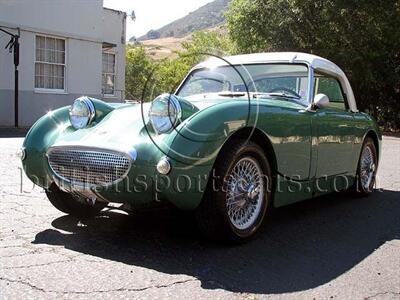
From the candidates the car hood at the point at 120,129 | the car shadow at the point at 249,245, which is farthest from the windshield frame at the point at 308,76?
the car shadow at the point at 249,245

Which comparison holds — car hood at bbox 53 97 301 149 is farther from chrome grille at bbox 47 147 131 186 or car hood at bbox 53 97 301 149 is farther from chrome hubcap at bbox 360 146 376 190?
chrome hubcap at bbox 360 146 376 190

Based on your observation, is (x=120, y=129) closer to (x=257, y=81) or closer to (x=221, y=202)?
(x=221, y=202)

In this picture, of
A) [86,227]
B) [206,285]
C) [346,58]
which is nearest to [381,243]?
[206,285]

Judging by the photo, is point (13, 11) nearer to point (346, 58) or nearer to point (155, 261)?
point (346, 58)

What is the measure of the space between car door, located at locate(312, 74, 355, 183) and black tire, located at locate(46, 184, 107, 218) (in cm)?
211

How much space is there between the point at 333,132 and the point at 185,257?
230 cm

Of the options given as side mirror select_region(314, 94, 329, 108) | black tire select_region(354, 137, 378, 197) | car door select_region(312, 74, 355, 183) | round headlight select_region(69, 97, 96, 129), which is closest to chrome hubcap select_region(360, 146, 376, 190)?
black tire select_region(354, 137, 378, 197)

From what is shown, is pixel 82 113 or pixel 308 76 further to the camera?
pixel 308 76

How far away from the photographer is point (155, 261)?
3678 millimetres

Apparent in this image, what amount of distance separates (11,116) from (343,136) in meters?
13.4

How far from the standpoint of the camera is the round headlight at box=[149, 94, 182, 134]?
3848 millimetres

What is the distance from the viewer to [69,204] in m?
4.75

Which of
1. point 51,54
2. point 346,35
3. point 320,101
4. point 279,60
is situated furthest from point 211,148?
point 346,35

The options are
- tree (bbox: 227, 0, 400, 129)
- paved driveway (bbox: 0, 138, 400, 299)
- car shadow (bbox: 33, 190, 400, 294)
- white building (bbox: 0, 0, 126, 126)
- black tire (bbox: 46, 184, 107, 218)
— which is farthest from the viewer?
tree (bbox: 227, 0, 400, 129)
